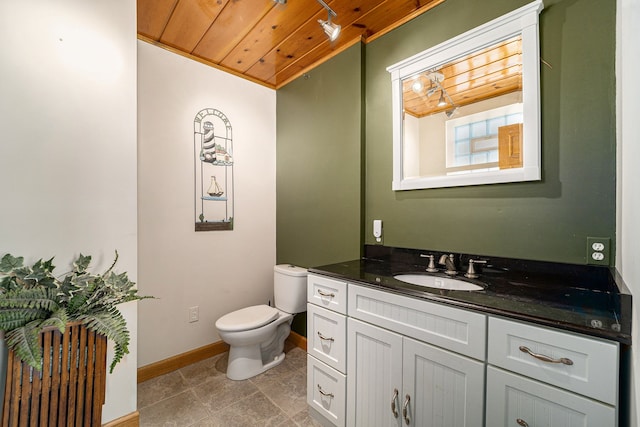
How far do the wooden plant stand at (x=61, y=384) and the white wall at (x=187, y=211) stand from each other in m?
0.81

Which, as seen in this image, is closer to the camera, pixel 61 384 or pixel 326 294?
pixel 61 384

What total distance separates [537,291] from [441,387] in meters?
0.56

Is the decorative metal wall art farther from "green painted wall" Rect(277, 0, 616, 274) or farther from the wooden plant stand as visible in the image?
the wooden plant stand

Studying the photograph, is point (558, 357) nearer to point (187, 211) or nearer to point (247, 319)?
point (247, 319)

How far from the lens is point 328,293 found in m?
1.49

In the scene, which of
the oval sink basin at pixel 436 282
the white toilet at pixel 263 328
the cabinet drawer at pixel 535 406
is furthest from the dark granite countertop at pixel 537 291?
the white toilet at pixel 263 328

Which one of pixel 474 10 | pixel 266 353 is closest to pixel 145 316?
pixel 266 353

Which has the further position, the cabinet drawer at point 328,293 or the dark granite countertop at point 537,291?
the cabinet drawer at point 328,293

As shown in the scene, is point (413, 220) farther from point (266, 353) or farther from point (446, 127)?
point (266, 353)

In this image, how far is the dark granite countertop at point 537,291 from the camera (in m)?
0.82

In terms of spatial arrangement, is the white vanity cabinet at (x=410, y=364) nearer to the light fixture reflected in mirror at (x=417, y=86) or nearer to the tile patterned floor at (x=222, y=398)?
the tile patterned floor at (x=222, y=398)

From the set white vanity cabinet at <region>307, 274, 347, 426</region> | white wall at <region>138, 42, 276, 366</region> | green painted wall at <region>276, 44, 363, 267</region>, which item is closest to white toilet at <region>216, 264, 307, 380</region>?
green painted wall at <region>276, 44, 363, 267</region>

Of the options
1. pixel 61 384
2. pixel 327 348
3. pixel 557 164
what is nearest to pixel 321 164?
pixel 327 348

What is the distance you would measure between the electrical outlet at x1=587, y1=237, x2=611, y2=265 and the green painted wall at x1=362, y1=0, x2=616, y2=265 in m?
0.02
